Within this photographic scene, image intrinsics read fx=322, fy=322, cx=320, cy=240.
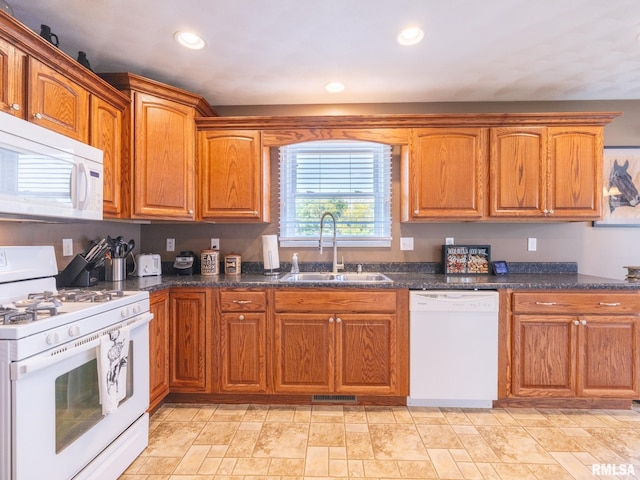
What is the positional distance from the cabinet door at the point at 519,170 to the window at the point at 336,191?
0.84m

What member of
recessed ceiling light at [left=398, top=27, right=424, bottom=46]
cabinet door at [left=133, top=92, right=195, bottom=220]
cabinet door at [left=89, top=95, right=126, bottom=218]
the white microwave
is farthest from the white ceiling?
the white microwave

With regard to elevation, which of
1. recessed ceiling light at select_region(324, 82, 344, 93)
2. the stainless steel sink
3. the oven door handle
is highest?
recessed ceiling light at select_region(324, 82, 344, 93)

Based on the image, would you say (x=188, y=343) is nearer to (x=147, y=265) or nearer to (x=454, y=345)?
(x=147, y=265)

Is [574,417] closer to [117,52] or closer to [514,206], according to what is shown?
[514,206]

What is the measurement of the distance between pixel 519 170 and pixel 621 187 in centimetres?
112

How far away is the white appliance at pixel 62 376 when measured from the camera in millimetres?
1139

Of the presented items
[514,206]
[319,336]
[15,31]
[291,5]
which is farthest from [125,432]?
[514,206]

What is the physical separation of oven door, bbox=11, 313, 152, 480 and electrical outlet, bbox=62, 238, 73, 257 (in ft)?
2.81

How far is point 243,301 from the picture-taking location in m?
2.28

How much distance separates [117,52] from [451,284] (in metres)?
2.72

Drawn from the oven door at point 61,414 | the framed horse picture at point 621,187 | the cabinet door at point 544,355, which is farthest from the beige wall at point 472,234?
the oven door at point 61,414

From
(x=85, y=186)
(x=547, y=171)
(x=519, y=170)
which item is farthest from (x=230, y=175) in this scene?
(x=547, y=171)

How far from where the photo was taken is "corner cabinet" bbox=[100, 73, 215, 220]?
221cm

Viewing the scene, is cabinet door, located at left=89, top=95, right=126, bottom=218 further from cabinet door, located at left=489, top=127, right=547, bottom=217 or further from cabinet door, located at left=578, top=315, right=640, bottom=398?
cabinet door, located at left=578, top=315, right=640, bottom=398
